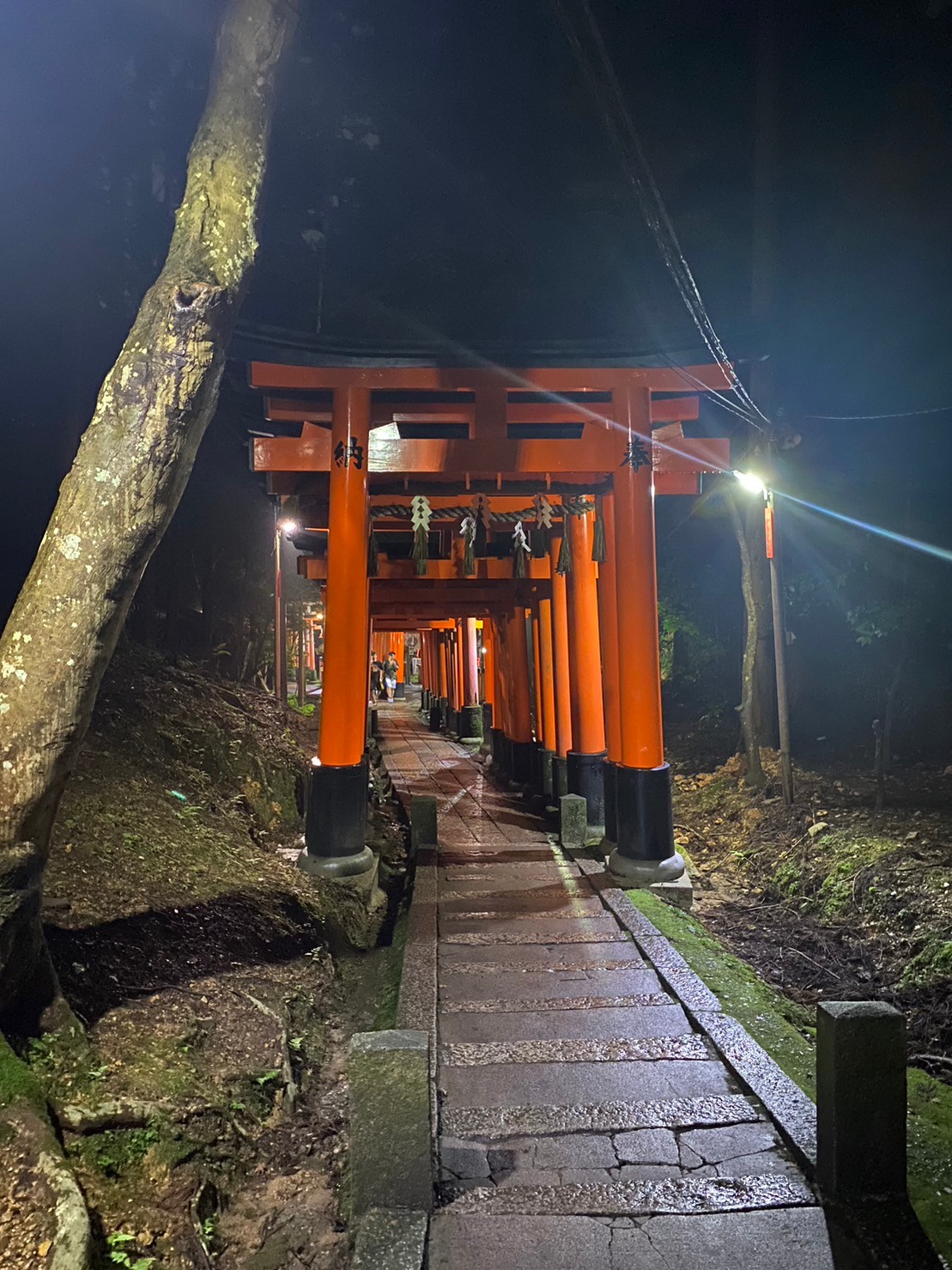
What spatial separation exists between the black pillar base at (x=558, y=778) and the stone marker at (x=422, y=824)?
3.46 m

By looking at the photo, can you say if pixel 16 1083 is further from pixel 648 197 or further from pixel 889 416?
pixel 889 416

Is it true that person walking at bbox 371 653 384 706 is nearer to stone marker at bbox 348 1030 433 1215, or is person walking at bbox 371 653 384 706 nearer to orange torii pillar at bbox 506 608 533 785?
orange torii pillar at bbox 506 608 533 785

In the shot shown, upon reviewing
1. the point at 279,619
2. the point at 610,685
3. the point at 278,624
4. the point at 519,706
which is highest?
the point at 279,619

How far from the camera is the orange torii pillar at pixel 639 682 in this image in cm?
898

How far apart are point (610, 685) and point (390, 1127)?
7043 mm

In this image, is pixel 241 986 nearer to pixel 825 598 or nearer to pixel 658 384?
pixel 658 384

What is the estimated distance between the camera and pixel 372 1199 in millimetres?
3385

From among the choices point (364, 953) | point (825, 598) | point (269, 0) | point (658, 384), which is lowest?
point (364, 953)

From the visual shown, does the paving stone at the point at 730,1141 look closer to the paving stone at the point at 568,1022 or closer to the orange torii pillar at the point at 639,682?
the paving stone at the point at 568,1022

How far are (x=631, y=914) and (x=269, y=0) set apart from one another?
27.4 feet

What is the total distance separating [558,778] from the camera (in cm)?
1463

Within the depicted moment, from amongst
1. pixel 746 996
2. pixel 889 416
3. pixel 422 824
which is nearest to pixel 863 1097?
pixel 746 996

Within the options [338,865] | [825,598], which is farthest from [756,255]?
[338,865]

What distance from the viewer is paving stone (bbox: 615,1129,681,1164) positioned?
12.8ft
